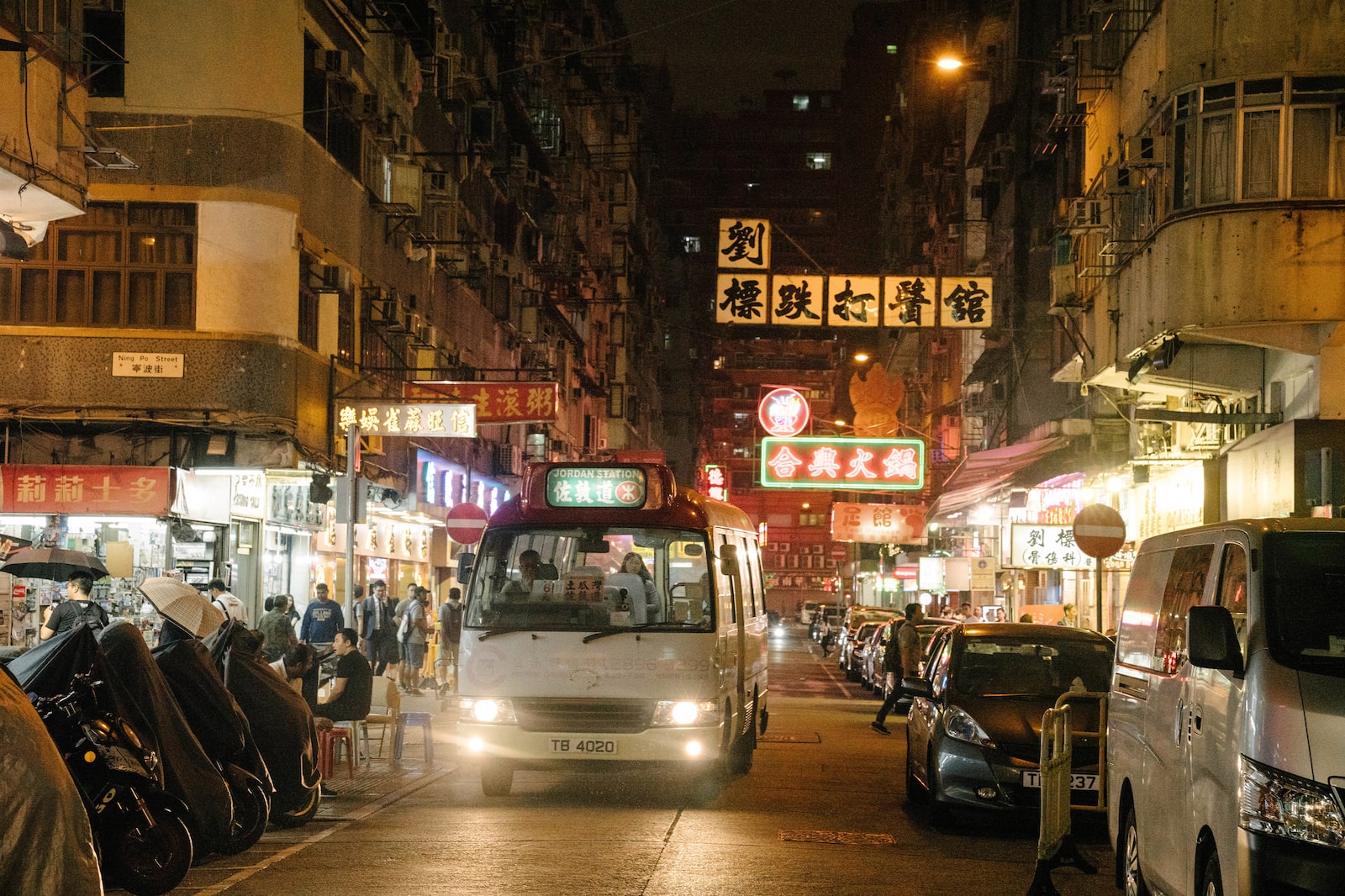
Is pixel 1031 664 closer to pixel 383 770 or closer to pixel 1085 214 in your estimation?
pixel 383 770

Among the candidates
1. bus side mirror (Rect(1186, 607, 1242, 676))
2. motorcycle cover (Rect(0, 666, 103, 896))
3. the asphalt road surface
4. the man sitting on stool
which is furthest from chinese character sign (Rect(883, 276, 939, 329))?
motorcycle cover (Rect(0, 666, 103, 896))

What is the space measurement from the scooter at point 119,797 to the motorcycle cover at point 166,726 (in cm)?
26

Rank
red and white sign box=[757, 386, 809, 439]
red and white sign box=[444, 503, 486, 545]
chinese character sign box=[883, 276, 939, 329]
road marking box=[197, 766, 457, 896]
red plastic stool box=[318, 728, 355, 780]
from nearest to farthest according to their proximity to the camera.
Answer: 1. road marking box=[197, 766, 457, 896]
2. red plastic stool box=[318, 728, 355, 780]
3. red and white sign box=[444, 503, 486, 545]
4. chinese character sign box=[883, 276, 939, 329]
5. red and white sign box=[757, 386, 809, 439]

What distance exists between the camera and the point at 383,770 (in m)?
16.8

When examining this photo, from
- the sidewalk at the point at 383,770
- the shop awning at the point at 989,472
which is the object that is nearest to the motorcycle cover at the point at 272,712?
the sidewalk at the point at 383,770

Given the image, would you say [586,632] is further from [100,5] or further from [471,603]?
[100,5]

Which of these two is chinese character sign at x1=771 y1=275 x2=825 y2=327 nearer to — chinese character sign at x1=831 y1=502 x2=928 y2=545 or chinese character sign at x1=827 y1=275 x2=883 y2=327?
chinese character sign at x1=827 y1=275 x2=883 y2=327

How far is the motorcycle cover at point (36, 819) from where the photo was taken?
4898 mm

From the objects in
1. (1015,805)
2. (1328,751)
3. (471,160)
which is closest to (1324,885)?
(1328,751)

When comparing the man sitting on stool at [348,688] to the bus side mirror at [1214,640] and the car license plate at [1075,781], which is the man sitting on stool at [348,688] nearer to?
the car license plate at [1075,781]

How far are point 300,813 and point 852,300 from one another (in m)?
17.5

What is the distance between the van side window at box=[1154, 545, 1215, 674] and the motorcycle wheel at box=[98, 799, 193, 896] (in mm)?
5503

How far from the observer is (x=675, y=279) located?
125 m

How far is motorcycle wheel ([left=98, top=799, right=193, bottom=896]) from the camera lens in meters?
9.05
